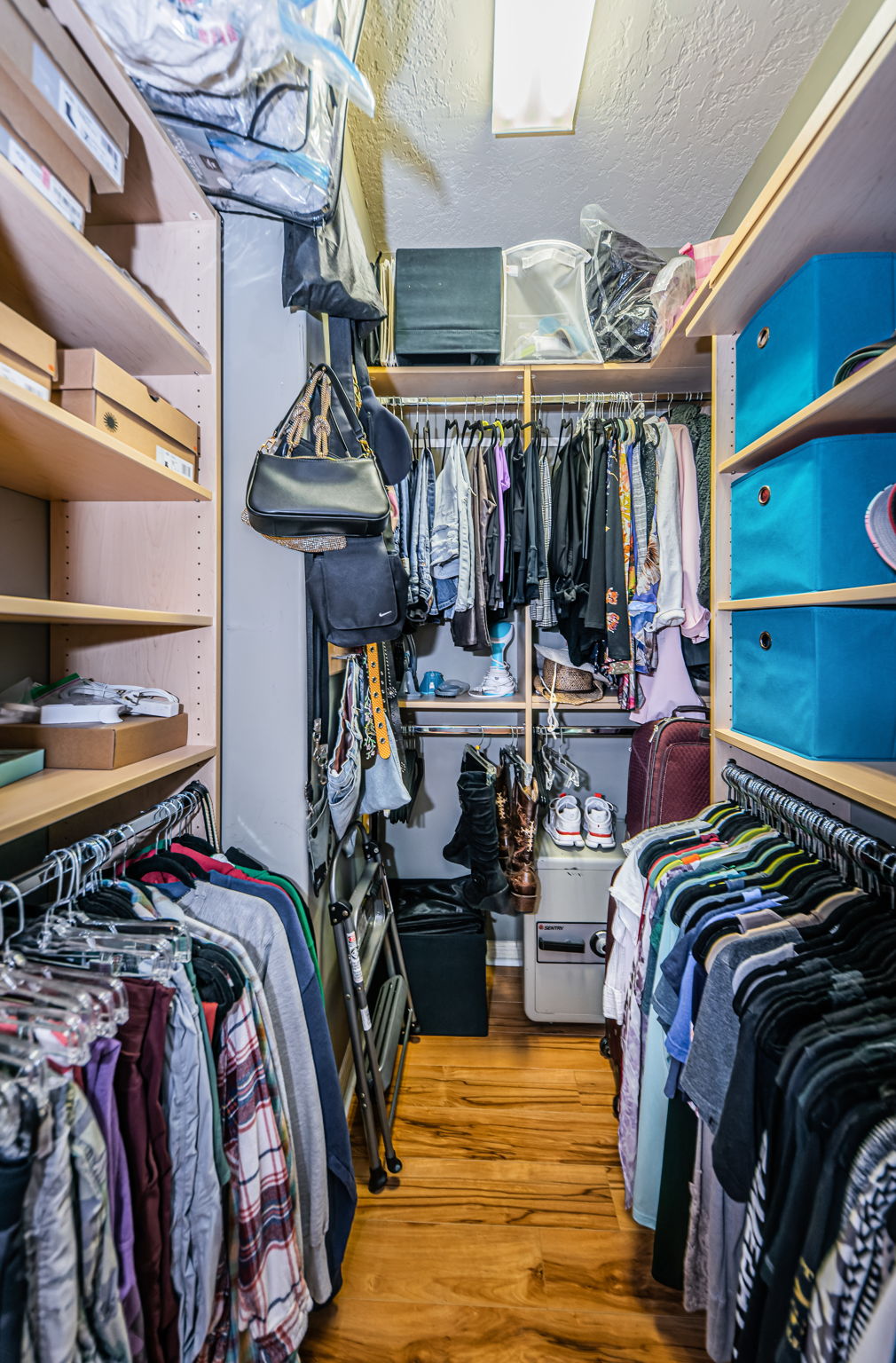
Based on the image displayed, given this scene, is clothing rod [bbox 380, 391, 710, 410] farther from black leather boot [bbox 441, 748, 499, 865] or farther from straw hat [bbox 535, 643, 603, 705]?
black leather boot [bbox 441, 748, 499, 865]

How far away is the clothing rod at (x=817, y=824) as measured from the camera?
0.91 meters

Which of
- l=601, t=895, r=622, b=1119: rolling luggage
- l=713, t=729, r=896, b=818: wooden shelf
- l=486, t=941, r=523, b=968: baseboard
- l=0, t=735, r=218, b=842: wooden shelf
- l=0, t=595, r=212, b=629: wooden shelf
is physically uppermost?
l=0, t=595, r=212, b=629: wooden shelf

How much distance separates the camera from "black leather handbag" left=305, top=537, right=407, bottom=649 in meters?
1.27

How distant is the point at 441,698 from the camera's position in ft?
7.32

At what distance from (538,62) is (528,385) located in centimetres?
79

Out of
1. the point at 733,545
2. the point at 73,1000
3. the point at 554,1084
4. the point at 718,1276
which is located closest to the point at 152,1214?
the point at 73,1000

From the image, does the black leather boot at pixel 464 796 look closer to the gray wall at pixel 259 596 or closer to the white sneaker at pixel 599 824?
the white sneaker at pixel 599 824

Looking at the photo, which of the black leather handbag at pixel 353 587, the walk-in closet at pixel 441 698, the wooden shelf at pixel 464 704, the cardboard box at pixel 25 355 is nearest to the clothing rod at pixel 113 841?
the walk-in closet at pixel 441 698

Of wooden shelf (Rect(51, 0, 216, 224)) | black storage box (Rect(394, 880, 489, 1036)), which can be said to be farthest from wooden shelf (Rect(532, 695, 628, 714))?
wooden shelf (Rect(51, 0, 216, 224))

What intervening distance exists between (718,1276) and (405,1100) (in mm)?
1019

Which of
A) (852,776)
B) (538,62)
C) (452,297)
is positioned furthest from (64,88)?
(852,776)

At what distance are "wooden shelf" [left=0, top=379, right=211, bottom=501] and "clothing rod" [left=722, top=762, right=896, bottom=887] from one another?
134 centimetres

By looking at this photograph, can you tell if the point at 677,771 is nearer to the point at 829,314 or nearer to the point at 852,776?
the point at 852,776

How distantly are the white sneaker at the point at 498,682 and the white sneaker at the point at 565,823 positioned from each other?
0.46 meters
